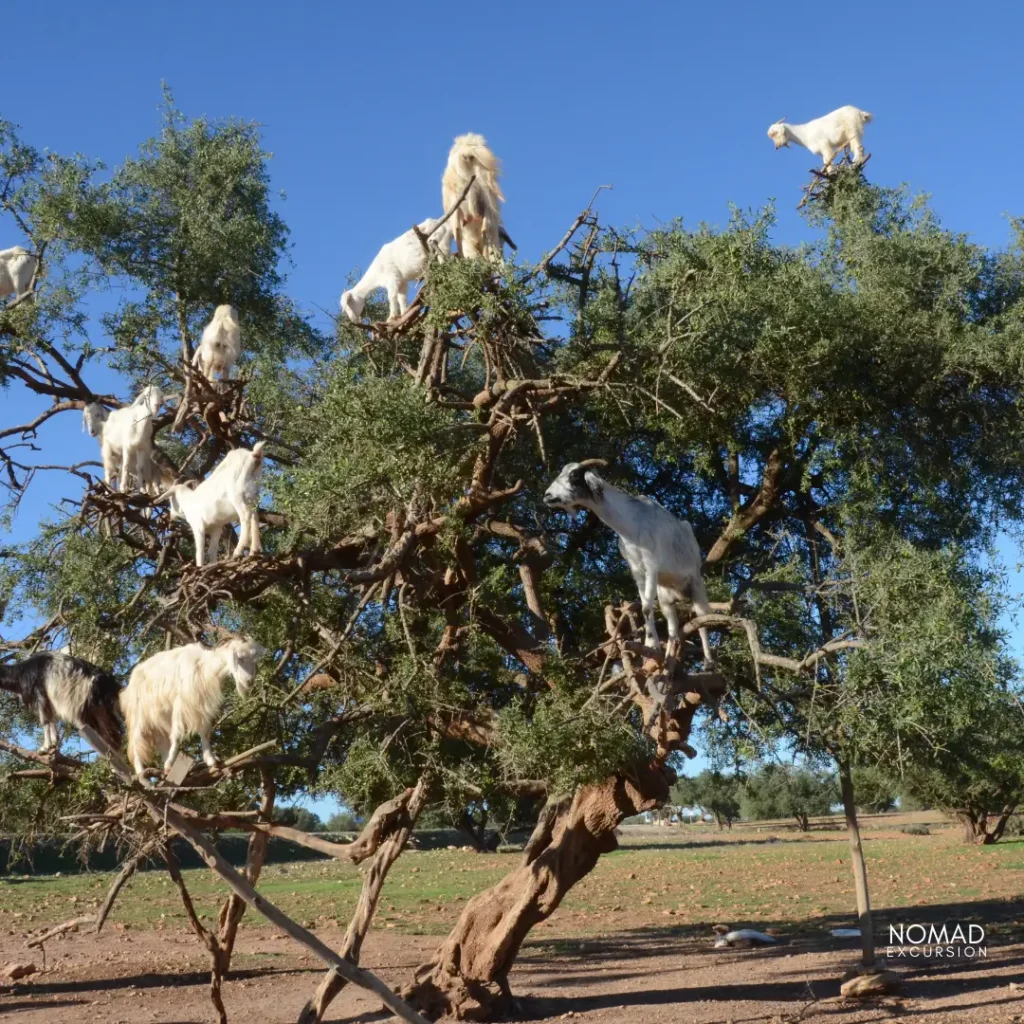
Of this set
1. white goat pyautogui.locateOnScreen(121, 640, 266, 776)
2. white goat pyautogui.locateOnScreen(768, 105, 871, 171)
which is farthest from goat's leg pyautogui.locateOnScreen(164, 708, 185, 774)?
white goat pyautogui.locateOnScreen(768, 105, 871, 171)

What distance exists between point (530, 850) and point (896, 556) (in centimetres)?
434

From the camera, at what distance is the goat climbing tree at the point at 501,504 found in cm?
912

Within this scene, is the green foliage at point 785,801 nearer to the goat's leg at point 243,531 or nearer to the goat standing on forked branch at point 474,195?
the goat standing on forked branch at point 474,195

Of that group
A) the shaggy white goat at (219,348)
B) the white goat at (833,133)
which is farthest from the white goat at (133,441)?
the white goat at (833,133)

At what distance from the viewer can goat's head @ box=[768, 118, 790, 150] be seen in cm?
1548

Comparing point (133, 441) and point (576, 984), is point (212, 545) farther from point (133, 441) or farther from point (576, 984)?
point (576, 984)

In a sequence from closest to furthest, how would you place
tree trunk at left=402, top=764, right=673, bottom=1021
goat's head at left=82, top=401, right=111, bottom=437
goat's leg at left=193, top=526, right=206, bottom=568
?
1. goat's leg at left=193, top=526, right=206, bottom=568
2. tree trunk at left=402, top=764, right=673, bottom=1021
3. goat's head at left=82, top=401, right=111, bottom=437

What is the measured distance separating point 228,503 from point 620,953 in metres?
9.84

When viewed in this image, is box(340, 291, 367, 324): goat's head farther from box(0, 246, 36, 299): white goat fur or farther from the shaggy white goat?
box(0, 246, 36, 299): white goat fur

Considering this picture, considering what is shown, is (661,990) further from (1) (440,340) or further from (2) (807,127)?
(2) (807,127)

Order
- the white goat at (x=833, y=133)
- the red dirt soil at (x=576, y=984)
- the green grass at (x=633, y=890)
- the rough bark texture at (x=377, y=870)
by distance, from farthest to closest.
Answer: the green grass at (x=633, y=890), the white goat at (x=833, y=133), the red dirt soil at (x=576, y=984), the rough bark texture at (x=377, y=870)

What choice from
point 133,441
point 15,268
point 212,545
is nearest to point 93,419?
point 133,441

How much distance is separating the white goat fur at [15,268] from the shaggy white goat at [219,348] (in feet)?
7.17

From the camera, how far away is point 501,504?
1156 centimetres
